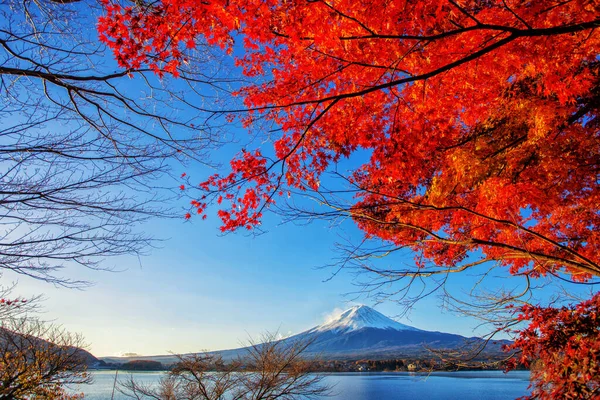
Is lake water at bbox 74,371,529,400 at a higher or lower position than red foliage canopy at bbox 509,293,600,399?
lower

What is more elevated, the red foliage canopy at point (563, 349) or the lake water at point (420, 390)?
the red foliage canopy at point (563, 349)

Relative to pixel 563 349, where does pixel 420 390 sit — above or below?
below

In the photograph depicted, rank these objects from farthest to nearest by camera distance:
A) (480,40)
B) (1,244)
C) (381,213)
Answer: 1. (381,213)
2. (480,40)
3. (1,244)

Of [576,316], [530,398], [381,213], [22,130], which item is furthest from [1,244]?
[576,316]

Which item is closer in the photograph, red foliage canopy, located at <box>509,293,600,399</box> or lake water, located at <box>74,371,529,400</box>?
red foliage canopy, located at <box>509,293,600,399</box>

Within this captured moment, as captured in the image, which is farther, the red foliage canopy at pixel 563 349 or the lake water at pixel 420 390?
the lake water at pixel 420 390

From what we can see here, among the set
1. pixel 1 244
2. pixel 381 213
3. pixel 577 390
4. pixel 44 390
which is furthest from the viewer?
pixel 44 390

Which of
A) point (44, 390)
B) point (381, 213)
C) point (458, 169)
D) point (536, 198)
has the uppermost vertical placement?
point (458, 169)

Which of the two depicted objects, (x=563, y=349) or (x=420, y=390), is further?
(x=420, y=390)

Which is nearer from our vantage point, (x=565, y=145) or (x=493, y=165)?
(x=565, y=145)

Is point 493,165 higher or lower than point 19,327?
higher

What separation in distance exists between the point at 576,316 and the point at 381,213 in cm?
279

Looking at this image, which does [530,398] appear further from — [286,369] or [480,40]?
[286,369]

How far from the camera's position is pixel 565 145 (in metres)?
5.85
